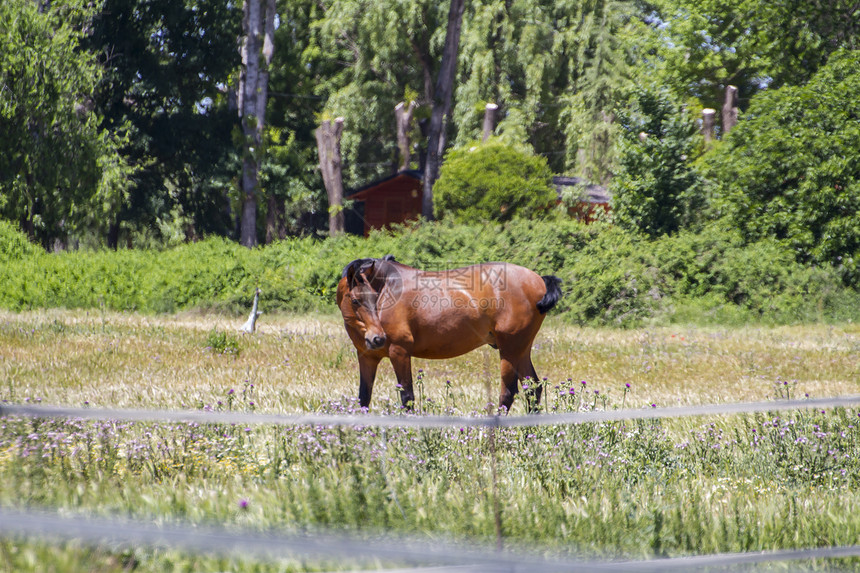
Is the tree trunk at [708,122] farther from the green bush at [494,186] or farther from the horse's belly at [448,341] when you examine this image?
the horse's belly at [448,341]

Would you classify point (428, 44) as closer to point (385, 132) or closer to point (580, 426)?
point (385, 132)

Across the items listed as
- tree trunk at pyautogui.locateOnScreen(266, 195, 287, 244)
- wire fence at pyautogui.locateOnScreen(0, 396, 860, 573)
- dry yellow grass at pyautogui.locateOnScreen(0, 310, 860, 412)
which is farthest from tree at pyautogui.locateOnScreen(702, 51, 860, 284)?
tree trunk at pyautogui.locateOnScreen(266, 195, 287, 244)

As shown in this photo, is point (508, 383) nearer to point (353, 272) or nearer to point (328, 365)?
point (353, 272)

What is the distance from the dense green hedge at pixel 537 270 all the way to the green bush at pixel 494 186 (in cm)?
813

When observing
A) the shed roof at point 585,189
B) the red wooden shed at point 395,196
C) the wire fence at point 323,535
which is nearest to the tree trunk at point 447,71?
the shed roof at point 585,189

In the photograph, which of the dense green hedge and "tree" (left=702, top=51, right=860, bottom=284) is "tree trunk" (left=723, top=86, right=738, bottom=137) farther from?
the dense green hedge

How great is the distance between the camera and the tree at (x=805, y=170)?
23.0 m

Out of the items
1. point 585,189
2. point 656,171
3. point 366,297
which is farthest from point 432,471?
point 585,189

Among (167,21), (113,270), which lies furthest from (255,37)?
(113,270)

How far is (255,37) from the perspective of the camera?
103 ft

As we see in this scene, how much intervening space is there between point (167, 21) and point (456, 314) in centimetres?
3324

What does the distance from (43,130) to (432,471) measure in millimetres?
25806

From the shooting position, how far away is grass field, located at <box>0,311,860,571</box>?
4941 millimetres

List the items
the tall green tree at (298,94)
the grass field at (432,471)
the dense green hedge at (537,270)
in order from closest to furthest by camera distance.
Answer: the grass field at (432,471), the dense green hedge at (537,270), the tall green tree at (298,94)
